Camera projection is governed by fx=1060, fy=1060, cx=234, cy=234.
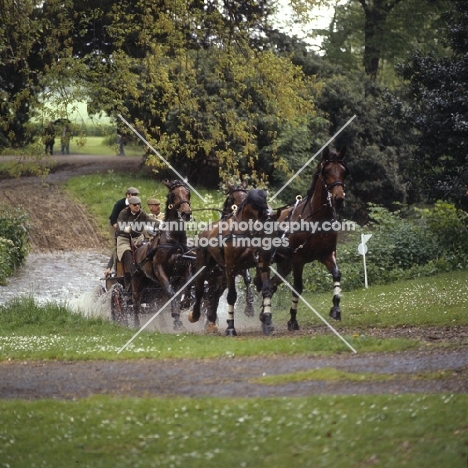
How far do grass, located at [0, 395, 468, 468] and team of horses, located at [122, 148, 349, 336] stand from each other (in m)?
6.31

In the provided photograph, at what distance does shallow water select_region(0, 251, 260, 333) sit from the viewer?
2111 cm

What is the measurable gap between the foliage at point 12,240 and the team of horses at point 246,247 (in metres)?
10.7

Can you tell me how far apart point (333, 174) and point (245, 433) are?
8386 millimetres

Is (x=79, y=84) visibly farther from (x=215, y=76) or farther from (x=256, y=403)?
(x=256, y=403)

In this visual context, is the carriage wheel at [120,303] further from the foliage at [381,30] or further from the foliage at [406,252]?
the foliage at [381,30]

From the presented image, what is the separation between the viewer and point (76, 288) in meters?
29.6

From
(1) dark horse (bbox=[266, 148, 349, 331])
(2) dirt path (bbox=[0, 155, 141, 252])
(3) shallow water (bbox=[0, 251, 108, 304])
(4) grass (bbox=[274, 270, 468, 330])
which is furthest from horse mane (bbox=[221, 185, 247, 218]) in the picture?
(2) dirt path (bbox=[0, 155, 141, 252])

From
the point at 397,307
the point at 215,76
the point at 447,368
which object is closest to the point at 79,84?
the point at 215,76

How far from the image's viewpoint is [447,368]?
12.9m

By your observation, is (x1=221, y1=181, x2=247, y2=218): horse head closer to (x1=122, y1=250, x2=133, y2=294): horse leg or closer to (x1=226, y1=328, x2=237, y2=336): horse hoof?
(x1=226, y1=328, x2=237, y2=336): horse hoof

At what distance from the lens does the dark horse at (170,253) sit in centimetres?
1911

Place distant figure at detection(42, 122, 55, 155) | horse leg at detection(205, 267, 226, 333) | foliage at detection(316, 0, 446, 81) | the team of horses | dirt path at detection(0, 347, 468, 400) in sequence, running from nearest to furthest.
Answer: dirt path at detection(0, 347, 468, 400), the team of horses, horse leg at detection(205, 267, 226, 333), distant figure at detection(42, 122, 55, 155), foliage at detection(316, 0, 446, 81)

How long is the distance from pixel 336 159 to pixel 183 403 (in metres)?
7.63

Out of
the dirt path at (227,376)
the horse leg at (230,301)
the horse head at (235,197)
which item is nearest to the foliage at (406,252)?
the horse head at (235,197)
